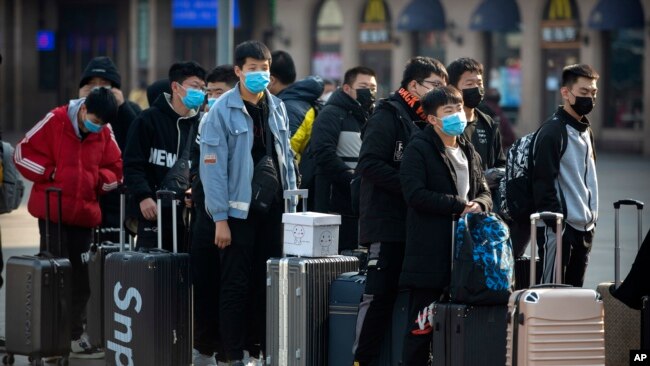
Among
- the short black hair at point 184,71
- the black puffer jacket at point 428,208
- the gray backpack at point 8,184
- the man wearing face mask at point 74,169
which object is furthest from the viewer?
the gray backpack at point 8,184

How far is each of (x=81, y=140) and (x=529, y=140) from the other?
3.01 m

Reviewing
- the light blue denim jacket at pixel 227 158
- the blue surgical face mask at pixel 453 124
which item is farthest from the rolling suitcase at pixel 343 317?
the blue surgical face mask at pixel 453 124

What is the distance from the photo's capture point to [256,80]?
8.02 metres

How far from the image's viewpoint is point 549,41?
35688 millimetres

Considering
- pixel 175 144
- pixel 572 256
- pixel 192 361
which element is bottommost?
pixel 192 361

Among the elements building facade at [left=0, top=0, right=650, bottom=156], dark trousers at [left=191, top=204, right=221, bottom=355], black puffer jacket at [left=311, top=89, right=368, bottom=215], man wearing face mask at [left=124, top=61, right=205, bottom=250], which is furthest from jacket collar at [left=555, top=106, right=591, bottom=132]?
building facade at [left=0, top=0, right=650, bottom=156]

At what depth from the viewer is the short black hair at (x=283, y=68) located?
10.4m

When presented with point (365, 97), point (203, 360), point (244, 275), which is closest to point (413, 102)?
point (244, 275)

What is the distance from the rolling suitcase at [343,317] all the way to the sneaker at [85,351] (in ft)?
6.68

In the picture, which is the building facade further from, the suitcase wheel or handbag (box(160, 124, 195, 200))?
the suitcase wheel

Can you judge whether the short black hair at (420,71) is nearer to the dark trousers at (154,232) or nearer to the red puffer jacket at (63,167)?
the dark trousers at (154,232)

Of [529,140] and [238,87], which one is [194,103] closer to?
[238,87]

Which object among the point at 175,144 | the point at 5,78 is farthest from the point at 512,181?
the point at 5,78

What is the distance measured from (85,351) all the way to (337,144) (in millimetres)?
2171
